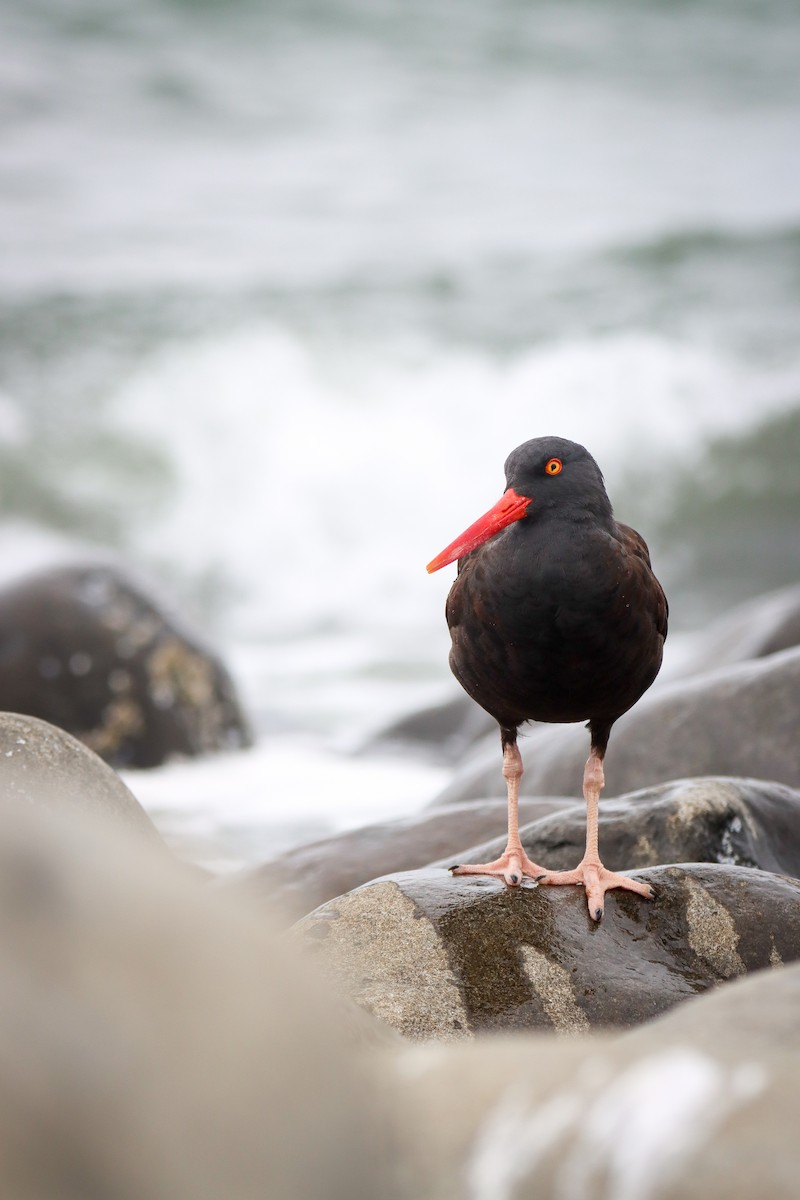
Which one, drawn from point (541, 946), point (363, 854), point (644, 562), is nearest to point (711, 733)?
point (363, 854)

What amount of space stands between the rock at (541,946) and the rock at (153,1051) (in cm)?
155

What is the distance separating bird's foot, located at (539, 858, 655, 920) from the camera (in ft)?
11.0

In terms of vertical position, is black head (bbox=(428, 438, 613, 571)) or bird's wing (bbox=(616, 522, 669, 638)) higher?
black head (bbox=(428, 438, 613, 571))

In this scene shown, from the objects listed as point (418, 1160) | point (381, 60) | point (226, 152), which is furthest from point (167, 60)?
point (418, 1160)

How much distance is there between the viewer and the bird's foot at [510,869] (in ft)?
11.7

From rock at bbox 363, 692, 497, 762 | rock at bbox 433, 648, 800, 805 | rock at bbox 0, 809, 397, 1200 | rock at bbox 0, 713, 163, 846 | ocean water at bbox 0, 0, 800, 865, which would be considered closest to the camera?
rock at bbox 0, 809, 397, 1200

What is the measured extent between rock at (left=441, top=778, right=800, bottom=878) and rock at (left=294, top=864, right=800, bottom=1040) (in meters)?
0.40

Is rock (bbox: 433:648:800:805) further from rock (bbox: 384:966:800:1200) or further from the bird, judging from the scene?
rock (bbox: 384:966:800:1200)

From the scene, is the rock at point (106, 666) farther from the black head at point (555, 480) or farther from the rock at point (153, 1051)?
the rock at point (153, 1051)

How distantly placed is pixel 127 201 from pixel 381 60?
21.6 ft

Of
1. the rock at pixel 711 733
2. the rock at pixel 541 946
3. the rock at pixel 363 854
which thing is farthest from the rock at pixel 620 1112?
the rock at pixel 711 733

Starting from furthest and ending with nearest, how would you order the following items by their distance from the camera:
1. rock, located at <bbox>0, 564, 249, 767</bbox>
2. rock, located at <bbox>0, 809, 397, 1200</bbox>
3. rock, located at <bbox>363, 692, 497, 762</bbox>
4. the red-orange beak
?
rock, located at <bbox>363, 692, 497, 762</bbox> → rock, located at <bbox>0, 564, 249, 767</bbox> → the red-orange beak → rock, located at <bbox>0, 809, 397, 1200</bbox>

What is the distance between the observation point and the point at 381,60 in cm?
2448

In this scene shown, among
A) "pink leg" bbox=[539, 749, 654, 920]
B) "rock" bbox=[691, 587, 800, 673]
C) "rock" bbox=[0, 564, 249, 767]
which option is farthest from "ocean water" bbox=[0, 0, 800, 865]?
"pink leg" bbox=[539, 749, 654, 920]
